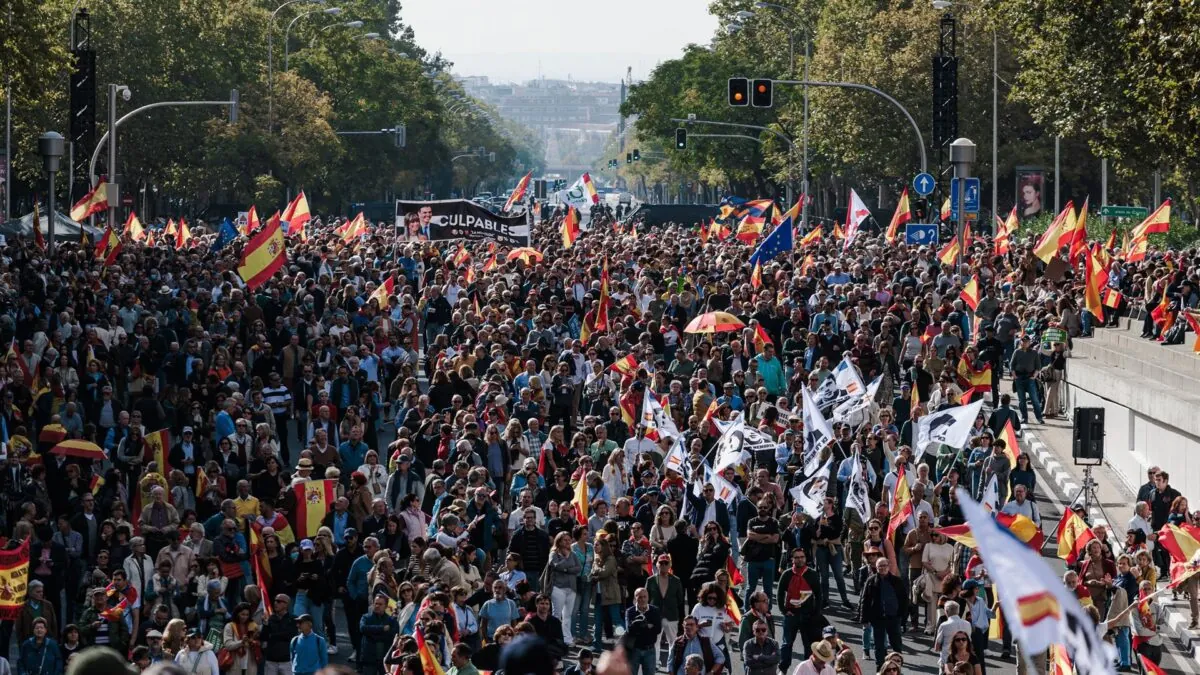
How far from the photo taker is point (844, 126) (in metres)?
73.2

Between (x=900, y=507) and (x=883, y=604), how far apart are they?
1860 millimetres

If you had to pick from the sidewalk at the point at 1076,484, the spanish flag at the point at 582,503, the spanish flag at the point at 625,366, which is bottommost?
the sidewalk at the point at 1076,484

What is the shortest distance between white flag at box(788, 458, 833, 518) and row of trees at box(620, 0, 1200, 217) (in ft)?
30.2

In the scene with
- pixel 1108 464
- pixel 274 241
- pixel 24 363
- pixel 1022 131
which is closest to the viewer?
pixel 24 363

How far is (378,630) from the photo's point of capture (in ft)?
48.8

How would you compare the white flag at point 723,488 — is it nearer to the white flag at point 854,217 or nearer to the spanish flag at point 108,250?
the spanish flag at point 108,250

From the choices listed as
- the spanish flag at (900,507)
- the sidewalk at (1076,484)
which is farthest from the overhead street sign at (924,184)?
the spanish flag at (900,507)

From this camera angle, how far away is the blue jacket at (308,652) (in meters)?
14.4

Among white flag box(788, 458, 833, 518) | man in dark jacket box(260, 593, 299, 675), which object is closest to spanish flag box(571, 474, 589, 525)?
white flag box(788, 458, 833, 518)

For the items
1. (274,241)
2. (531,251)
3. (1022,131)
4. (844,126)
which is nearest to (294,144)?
(844,126)

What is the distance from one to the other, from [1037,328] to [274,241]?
10179 mm

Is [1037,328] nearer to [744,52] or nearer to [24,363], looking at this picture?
[24,363]

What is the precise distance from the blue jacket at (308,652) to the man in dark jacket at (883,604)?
162 inches

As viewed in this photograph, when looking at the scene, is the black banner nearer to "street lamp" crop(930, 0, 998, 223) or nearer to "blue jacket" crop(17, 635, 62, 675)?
"street lamp" crop(930, 0, 998, 223)
